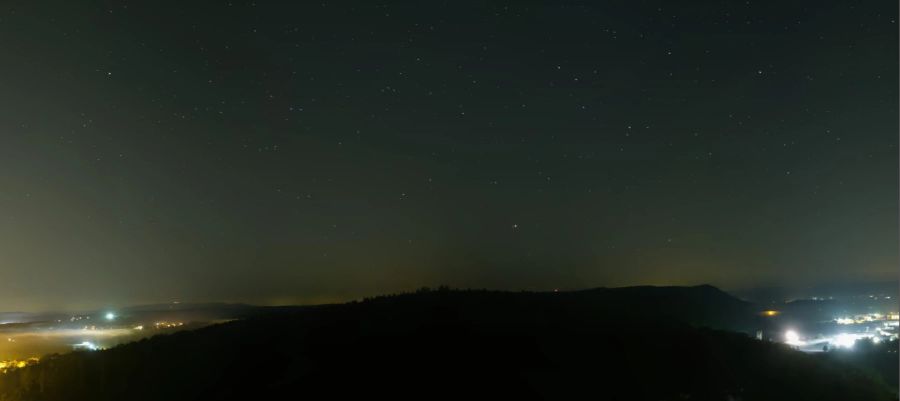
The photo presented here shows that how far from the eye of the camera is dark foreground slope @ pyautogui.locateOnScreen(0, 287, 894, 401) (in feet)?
66.6

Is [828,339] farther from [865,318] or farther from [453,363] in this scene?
[453,363]

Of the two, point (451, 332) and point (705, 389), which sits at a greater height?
point (451, 332)

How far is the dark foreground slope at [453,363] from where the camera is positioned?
2031 cm

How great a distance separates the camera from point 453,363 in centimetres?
2138

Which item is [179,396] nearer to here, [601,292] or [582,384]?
[582,384]

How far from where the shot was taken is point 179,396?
23344mm

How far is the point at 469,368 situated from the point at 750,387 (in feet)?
29.3

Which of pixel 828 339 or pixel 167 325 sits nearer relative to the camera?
pixel 828 339

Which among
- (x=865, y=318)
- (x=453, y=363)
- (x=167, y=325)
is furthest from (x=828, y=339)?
(x=167, y=325)

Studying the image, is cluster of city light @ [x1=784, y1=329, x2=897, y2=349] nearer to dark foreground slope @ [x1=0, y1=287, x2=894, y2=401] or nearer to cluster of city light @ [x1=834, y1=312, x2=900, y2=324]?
cluster of city light @ [x1=834, y1=312, x2=900, y2=324]

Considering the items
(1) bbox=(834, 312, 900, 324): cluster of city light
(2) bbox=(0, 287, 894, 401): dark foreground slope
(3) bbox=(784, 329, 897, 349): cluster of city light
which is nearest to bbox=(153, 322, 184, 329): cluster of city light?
(2) bbox=(0, 287, 894, 401): dark foreground slope

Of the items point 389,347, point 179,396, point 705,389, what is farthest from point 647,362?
point 179,396

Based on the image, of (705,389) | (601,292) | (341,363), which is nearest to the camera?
(705,389)

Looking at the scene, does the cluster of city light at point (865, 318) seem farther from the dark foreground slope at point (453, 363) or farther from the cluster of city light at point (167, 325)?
the cluster of city light at point (167, 325)
